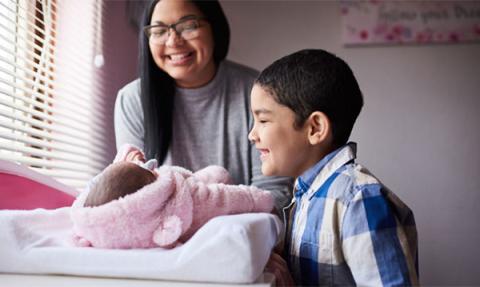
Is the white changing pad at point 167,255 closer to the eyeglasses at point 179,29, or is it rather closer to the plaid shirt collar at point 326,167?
the plaid shirt collar at point 326,167

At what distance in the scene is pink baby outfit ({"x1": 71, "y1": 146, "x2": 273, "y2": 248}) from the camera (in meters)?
0.61

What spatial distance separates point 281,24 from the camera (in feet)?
7.00

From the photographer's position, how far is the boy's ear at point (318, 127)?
90cm

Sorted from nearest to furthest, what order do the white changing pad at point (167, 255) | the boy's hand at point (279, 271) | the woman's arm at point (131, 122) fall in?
the white changing pad at point (167, 255) < the boy's hand at point (279, 271) < the woman's arm at point (131, 122)

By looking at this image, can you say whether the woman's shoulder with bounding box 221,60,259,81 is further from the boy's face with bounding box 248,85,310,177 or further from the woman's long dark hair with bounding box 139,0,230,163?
the boy's face with bounding box 248,85,310,177

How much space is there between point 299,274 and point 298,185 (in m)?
0.19

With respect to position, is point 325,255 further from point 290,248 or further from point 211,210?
point 211,210

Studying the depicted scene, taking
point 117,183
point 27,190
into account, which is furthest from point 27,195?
point 117,183

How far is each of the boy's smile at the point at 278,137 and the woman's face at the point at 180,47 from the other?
432 mm

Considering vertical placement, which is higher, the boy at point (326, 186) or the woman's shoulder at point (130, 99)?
the woman's shoulder at point (130, 99)

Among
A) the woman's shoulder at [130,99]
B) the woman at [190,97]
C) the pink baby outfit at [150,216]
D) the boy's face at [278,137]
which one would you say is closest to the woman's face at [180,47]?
the woman at [190,97]

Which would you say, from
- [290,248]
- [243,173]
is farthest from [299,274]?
[243,173]

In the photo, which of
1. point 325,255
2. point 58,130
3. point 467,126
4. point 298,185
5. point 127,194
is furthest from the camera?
point 467,126

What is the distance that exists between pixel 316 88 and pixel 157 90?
0.62m
